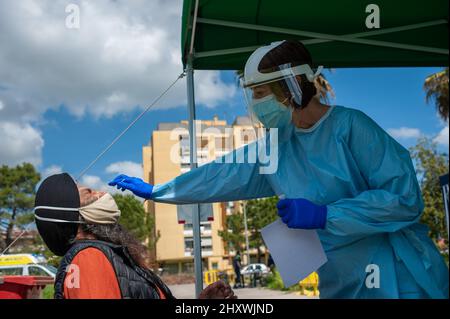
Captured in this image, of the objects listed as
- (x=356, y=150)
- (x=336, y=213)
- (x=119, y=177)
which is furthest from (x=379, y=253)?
(x=119, y=177)

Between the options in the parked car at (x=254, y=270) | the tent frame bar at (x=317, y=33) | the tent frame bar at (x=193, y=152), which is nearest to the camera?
the tent frame bar at (x=193, y=152)

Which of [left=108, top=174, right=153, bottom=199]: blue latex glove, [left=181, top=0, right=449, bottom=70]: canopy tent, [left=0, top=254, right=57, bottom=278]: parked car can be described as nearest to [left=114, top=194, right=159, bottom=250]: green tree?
[left=108, top=174, right=153, bottom=199]: blue latex glove

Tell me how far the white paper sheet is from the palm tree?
11.8 metres

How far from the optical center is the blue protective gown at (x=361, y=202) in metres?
1.47

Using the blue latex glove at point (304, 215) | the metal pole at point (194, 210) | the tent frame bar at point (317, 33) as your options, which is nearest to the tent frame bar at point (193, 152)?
the metal pole at point (194, 210)

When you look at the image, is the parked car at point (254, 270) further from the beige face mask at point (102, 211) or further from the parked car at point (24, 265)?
the beige face mask at point (102, 211)

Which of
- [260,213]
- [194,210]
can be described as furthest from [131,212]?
[260,213]

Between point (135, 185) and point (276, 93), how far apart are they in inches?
30.5

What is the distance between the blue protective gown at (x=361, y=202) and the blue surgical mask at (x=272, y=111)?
6 cm

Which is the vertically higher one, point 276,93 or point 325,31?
point 325,31

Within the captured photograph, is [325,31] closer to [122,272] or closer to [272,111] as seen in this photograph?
[272,111]

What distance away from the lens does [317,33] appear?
3.07 metres

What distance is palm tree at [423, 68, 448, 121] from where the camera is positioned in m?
12.4
